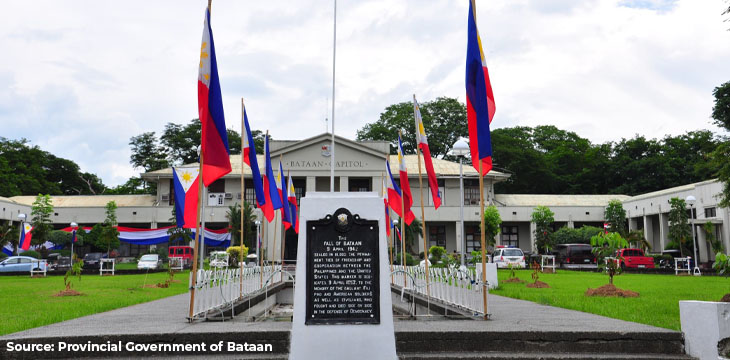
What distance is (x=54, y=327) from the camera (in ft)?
25.4

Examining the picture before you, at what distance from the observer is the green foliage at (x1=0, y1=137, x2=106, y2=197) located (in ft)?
177

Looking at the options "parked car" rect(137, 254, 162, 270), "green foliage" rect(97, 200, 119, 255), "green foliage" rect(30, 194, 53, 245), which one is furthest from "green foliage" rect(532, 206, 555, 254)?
"green foliage" rect(30, 194, 53, 245)

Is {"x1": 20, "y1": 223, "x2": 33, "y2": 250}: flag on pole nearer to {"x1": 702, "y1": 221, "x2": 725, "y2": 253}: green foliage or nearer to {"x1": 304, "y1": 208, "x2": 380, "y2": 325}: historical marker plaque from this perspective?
{"x1": 304, "y1": 208, "x2": 380, "y2": 325}: historical marker plaque

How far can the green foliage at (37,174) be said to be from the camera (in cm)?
5400

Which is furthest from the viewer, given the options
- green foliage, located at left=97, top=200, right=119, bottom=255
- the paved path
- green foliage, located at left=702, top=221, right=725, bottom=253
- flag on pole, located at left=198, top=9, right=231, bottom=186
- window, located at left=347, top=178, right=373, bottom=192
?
window, located at left=347, top=178, right=373, bottom=192

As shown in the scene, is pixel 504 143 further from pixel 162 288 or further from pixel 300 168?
pixel 162 288

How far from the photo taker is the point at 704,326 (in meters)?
6.45

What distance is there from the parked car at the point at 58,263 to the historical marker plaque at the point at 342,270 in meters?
31.5

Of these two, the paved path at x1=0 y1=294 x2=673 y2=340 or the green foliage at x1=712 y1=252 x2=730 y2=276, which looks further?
the green foliage at x1=712 y1=252 x2=730 y2=276

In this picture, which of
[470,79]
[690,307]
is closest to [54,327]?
[470,79]

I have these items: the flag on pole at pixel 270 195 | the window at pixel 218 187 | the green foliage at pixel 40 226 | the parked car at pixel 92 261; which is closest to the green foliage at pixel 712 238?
the flag on pole at pixel 270 195

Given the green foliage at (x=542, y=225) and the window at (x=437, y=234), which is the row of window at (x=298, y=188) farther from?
the green foliage at (x=542, y=225)

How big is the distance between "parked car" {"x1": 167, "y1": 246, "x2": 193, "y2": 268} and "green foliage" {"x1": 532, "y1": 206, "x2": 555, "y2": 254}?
2537cm

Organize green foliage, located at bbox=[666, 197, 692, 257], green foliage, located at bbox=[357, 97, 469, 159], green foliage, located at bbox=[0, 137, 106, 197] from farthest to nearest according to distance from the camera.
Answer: green foliage, located at bbox=[357, 97, 469, 159]
green foliage, located at bbox=[0, 137, 106, 197]
green foliage, located at bbox=[666, 197, 692, 257]
